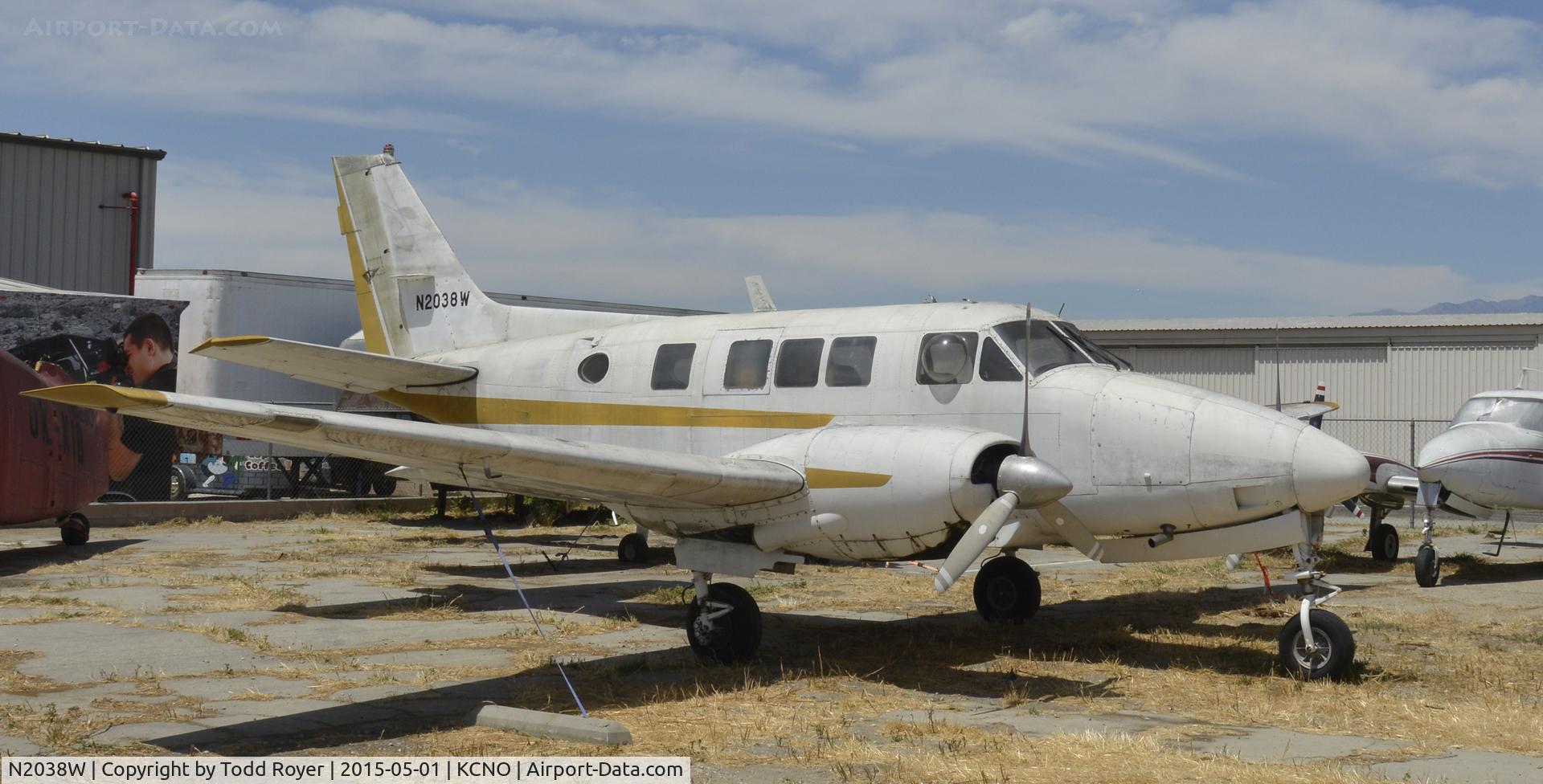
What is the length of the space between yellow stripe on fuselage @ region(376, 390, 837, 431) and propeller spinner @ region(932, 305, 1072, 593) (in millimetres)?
2274

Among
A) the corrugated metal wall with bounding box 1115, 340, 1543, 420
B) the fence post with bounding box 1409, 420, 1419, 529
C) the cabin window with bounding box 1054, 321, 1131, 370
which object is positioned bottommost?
the fence post with bounding box 1409, 420, 1419, 529

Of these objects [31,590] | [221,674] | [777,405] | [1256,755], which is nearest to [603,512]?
[31,590]

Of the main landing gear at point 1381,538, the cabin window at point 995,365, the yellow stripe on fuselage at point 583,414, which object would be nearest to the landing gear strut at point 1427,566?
the main landing gear at point 1381,538

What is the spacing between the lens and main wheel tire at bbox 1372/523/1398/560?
1905 centimetres

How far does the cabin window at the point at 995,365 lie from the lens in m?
10.7

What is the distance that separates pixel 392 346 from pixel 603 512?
965 centimetres

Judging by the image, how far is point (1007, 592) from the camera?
501 inches

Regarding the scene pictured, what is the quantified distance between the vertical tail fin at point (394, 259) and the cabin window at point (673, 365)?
15.8 ft

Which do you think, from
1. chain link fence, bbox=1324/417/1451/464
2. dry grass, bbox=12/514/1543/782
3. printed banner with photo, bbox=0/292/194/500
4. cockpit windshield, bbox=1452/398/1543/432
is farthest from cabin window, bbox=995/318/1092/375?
chain link fence, bbox=1324/417/1451/464

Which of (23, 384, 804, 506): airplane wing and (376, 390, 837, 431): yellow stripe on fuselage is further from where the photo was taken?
(376, 390, 837, 431): yellow stripe on fuselage

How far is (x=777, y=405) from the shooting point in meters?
11.7

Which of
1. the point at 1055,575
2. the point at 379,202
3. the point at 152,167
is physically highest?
the point at 152,167

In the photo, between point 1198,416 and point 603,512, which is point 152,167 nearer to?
point 603,512

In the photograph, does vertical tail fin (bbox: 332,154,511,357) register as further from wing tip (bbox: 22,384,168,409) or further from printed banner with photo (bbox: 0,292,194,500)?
printed banner with photo (bbox: 0,292,194,500)
